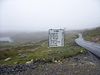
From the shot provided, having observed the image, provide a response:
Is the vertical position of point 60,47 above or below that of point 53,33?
below

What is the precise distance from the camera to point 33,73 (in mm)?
34438

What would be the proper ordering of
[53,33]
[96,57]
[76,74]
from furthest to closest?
[53,33] → [96,57] → [76,74]

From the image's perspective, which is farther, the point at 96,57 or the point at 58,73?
the point at 96,57

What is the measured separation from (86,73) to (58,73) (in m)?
3.92

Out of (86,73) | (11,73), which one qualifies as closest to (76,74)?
(86,73)

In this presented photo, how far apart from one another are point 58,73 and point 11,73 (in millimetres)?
8883

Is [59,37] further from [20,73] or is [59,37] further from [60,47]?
[20,73]

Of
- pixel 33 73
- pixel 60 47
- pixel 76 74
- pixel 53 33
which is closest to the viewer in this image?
pixel 76 74

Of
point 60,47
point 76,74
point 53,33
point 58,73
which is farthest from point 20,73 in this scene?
point 60,47

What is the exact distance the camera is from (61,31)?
70062 millimetres

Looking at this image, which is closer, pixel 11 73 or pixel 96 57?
pixel 11 73

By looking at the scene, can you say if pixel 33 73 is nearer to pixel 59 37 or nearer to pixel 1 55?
pixel 59 37

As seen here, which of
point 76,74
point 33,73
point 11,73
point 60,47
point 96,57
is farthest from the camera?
point 60,47

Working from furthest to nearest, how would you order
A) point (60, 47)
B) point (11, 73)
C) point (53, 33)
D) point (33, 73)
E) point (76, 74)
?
point (60, 47) → point (53, 33) → point (11, 73) → point (33, 73) → point (76, 74)
